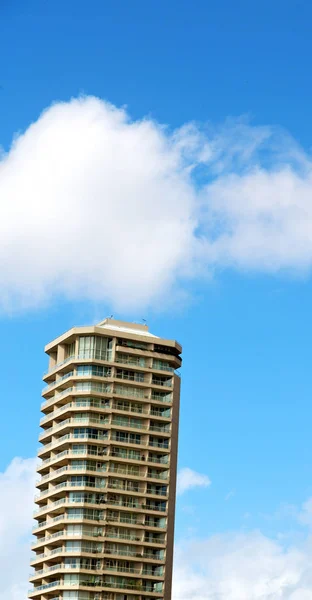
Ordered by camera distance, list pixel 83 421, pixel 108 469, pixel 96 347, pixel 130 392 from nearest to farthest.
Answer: pixel 108 469 → pixel 83 421 → pixel 130 392 → pixel 96 347

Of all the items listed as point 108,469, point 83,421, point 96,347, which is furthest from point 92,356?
point 108,469

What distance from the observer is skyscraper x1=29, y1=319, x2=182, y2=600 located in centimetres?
Answer: 15388

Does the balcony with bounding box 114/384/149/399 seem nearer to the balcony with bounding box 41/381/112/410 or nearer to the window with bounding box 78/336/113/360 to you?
the balcony with bounding box 41/381/112/410

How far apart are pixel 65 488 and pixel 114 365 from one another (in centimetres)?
1882

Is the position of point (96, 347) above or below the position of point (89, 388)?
above

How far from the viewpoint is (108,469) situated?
157875mm

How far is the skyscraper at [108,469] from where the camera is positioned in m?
154

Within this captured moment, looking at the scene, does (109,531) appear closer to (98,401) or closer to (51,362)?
(98,401)

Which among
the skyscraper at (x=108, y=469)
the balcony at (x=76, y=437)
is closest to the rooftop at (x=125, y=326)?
the skyscraper at (x=108, y=469)

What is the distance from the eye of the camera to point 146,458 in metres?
160

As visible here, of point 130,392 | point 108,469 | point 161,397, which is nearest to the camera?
point 108,469

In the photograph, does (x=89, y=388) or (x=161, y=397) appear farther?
(x=161, y=397)

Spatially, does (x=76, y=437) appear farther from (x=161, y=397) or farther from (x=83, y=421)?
(x=161, y=397)

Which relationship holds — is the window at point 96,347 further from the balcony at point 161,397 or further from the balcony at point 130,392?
the balcony at point 161,397
